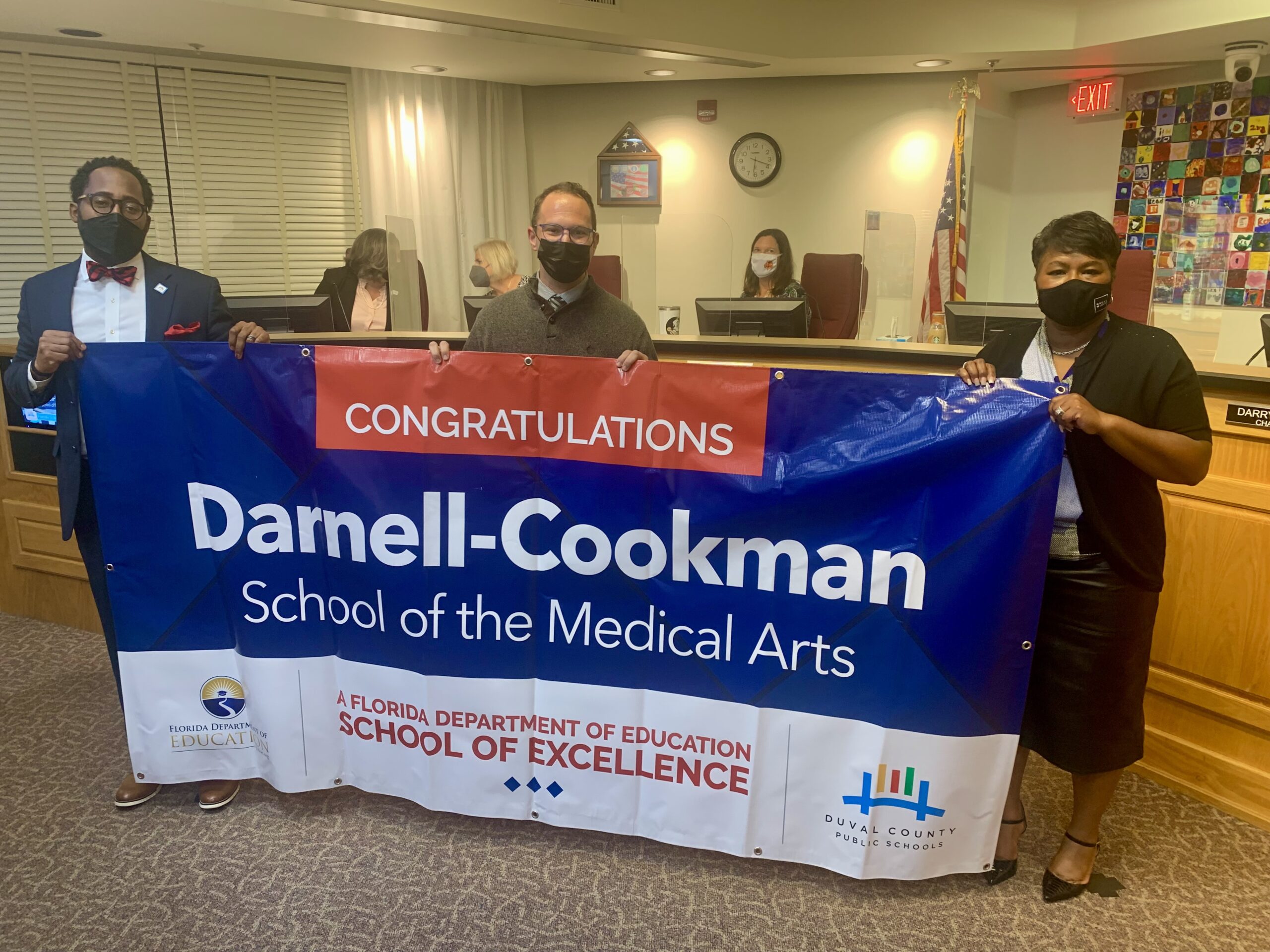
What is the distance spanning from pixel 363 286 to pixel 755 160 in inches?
140

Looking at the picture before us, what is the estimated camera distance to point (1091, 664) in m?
1.82

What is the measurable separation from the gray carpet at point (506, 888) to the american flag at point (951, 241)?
4.66 m

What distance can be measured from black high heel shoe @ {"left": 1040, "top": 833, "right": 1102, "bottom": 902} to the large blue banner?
0.73ft

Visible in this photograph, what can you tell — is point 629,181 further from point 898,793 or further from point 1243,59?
point 898,793

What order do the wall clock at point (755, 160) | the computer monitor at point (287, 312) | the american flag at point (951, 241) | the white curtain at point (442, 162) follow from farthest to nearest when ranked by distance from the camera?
the wall clock at point (755, 160)
the white curtain at point (442, 162)
the american flag at point (951, 241)
the computer monitor at point (287, 312)

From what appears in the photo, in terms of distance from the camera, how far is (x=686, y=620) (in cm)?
187

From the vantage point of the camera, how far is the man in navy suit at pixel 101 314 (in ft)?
6.80

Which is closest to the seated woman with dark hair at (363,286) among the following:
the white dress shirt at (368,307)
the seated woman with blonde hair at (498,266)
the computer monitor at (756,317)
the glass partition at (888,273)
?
the white dress shirt at (368,307)

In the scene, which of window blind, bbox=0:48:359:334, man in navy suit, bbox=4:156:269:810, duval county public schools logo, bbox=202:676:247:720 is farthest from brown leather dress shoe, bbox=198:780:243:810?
window blind, bbox=0:48:359:334

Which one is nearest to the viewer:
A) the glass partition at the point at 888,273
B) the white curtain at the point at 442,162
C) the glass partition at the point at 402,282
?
the glass partition at the point at 402,282

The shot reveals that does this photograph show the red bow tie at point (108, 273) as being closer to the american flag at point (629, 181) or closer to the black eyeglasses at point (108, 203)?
the black eyeglasses at point (108, 203)

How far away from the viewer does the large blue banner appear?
175 centimetres

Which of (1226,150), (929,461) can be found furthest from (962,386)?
(1226,150)

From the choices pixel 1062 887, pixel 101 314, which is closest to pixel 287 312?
pixel 101 314
